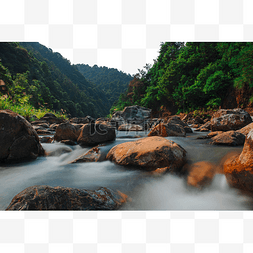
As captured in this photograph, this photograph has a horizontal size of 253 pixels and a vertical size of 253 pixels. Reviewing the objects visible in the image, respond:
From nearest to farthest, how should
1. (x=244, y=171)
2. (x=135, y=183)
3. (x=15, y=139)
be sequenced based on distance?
(x=244, y=171)
(x=135, y=183)
(x=15, y=139)

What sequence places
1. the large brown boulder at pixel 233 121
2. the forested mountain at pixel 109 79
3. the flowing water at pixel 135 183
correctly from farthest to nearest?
the forested mountain at pixel 109 79 < the large brown boulder at pixel 233 121 < the flowing water at pixel 135 183

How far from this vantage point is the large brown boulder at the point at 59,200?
1.34 m

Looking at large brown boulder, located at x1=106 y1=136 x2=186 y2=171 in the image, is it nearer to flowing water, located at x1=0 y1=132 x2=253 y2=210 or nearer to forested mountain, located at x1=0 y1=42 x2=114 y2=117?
flowing water, located at x1=0 y1=132 x2=253 y2=210

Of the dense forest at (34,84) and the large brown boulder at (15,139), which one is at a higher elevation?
the dense forest at (34,84)

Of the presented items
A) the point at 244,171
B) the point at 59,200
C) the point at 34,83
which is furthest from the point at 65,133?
Answer: the point at 34,83

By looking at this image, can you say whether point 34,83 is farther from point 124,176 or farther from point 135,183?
point 135,183

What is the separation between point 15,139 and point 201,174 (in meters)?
3.94

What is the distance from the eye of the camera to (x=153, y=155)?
2633 millimetres

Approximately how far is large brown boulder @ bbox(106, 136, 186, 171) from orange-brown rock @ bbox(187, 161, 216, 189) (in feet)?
0.76

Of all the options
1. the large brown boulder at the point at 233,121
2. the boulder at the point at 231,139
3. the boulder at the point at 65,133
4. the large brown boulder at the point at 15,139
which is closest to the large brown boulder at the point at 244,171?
the boulder at the point at 231,139

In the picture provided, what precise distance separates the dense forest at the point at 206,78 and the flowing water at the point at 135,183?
10.4m

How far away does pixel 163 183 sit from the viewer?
2.31m

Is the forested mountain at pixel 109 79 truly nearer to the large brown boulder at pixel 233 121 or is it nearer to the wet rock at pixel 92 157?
the large brown boulder at pixel 233 121

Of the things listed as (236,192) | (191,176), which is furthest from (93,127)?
(236,192)
